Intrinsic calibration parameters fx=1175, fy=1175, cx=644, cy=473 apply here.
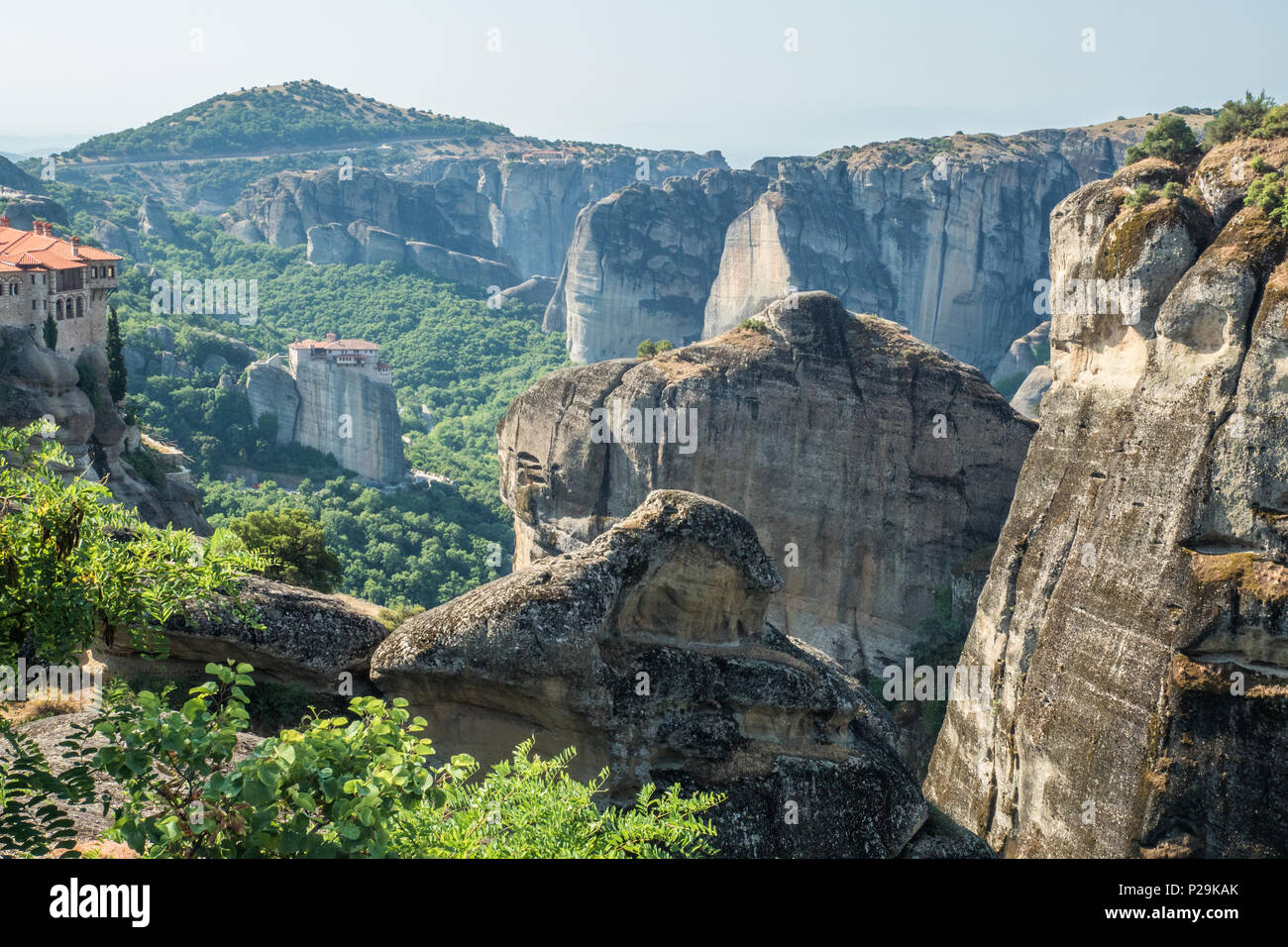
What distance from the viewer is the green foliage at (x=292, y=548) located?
27.7 metres

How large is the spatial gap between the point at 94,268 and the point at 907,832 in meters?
41.6

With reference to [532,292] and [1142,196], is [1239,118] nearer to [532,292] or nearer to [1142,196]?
[1142,196]

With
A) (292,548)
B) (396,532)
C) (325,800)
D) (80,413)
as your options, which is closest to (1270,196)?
(325,800)

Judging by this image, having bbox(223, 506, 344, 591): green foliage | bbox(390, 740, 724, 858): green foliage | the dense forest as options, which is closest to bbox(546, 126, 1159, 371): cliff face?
the dense forest

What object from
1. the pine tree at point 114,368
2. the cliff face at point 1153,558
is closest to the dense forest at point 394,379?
the pine tree at point 114,368

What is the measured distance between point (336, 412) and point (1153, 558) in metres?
59.9

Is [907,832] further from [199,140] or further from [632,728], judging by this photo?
[199,140]

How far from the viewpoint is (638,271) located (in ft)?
371

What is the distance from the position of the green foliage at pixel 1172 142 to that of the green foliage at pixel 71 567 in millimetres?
24089

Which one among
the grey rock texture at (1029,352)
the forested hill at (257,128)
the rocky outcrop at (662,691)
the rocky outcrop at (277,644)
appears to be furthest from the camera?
the forested hill at (257,128)

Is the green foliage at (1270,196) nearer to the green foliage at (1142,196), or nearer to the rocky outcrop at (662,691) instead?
the green foliage at (1142,196)

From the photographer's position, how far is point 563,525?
4131 centimetres

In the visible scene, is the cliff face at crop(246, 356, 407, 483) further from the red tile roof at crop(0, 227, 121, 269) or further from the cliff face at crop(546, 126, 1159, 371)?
the cliff face at crop(546, 126, 1159, 371)

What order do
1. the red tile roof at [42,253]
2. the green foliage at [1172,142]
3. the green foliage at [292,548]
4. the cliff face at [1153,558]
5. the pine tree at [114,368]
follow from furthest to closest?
the pine tree at [114,368] < the red tile roof at [42,253] < the green foliage at [292,548] < the green foliage at [1172,142] < the cliff face at [1153,558]
